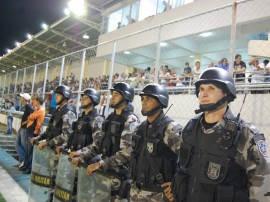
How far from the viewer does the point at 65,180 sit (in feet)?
11.2

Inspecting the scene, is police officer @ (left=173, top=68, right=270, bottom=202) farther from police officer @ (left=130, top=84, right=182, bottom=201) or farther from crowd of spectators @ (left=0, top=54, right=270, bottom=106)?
crowd of spectators @ (left=0, top=54, right=270, bottom=106)

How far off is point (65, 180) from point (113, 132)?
0.87 metres

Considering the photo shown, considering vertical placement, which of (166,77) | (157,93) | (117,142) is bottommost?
(117,142)

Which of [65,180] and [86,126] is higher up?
[86,126]

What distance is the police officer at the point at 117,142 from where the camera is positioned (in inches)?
119

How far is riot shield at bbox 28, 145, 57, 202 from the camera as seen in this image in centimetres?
395

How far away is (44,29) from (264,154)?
19.5m

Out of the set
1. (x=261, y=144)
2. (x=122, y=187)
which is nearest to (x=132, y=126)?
(x=122, y=187)

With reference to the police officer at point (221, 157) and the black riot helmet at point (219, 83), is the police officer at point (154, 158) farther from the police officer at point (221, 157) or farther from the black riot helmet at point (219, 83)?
the black riot helmet at point (219, 83)

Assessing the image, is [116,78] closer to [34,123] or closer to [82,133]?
[34,123]

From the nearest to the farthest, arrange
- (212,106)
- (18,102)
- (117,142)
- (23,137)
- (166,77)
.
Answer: (212,106) < (117,142) < (166,77) < (23,137) < (18,102)

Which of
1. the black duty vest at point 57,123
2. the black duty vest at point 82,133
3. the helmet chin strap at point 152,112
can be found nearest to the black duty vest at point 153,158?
the helmet chin strap at point 152,112

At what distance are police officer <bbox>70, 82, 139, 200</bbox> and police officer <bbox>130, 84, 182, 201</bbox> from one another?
33 centimetres

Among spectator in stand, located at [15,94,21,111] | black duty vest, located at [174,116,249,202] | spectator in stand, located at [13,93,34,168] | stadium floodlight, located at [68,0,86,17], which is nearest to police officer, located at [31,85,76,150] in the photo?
spectator in stand, located at [13,93,34,168]
